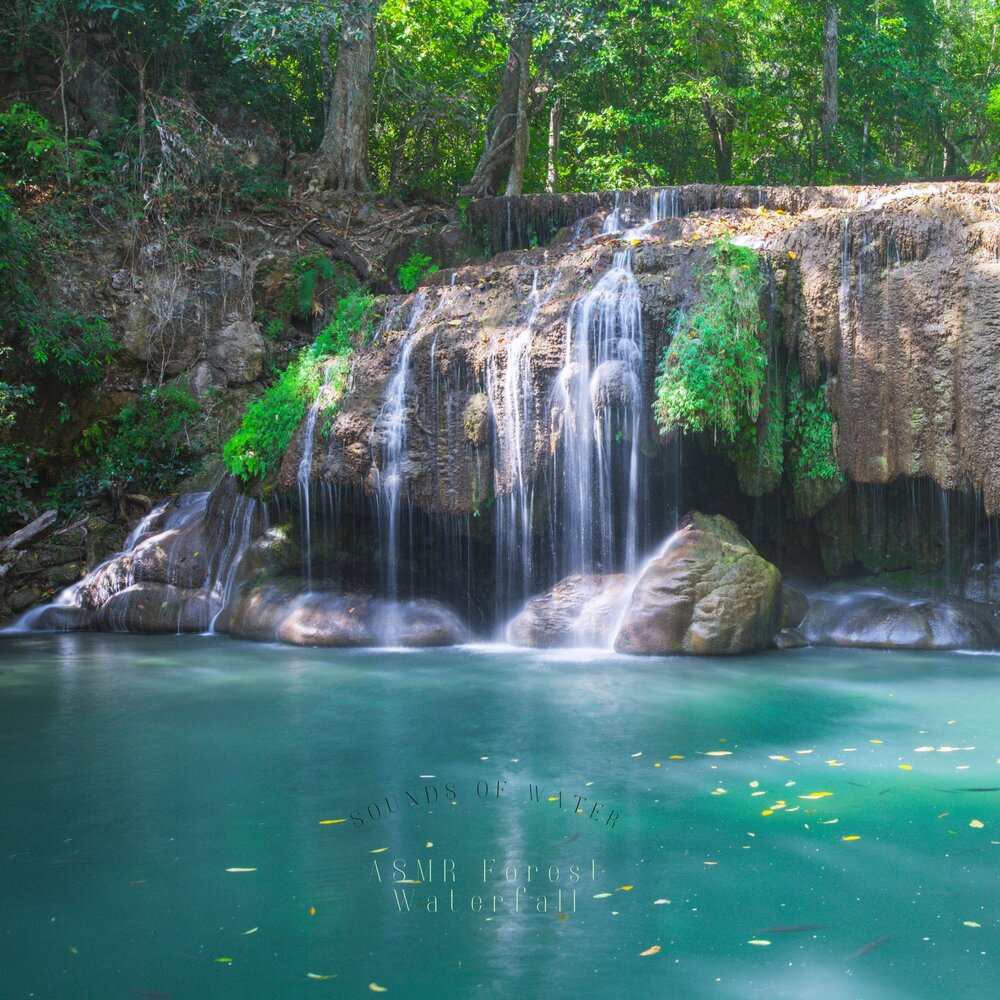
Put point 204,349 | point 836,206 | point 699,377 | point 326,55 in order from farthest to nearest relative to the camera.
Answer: point 326,55 < point 204,349 < point 836,206 < point 699,377

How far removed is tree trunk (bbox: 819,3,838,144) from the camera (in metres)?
21.5

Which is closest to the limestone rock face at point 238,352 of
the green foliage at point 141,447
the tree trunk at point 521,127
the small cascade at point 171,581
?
the green foliage at point 141,447

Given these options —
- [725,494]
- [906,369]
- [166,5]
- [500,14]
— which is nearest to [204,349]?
[166,5]

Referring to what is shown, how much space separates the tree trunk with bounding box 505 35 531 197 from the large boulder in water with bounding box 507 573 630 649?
406 inches

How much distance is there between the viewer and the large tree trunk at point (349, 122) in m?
18.7

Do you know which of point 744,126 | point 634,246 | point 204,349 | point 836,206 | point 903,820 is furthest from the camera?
point 744,126

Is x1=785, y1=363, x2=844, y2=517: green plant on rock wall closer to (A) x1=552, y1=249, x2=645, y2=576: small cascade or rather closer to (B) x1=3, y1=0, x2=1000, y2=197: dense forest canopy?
(A) x1=552, y1=249, x2=645, y2=576: small cascade

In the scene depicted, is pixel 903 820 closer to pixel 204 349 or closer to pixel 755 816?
pixel 755 816

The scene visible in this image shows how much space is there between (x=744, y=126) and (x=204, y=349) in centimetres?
1385

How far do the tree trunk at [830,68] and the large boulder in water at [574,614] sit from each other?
1549cm

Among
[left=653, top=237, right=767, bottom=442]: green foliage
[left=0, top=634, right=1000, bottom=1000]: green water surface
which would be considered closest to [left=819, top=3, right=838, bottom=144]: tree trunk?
[left=653, top=237, right=767, bottom=442]: green foliage

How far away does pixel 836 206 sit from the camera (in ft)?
45.9

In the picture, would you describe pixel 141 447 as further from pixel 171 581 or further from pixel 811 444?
pixel 811 444

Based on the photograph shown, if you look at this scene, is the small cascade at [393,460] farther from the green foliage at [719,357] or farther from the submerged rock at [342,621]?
the green foliage at [719,357]
